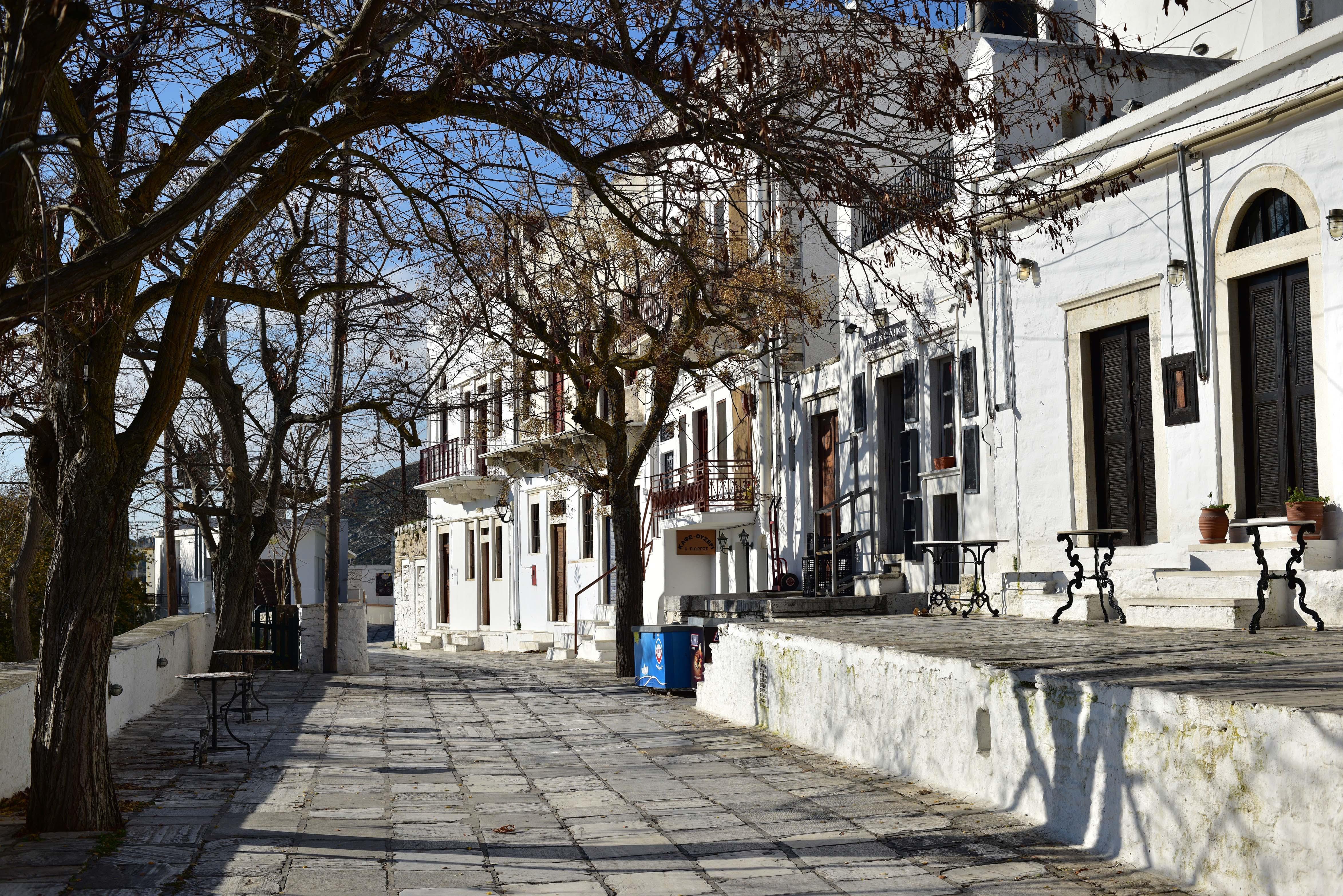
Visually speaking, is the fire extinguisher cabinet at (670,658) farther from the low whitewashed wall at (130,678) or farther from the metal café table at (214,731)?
the low whitewashed wall at (130,678)

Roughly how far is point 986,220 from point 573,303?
5.20 meters

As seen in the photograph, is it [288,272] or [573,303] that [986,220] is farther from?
[288,272]

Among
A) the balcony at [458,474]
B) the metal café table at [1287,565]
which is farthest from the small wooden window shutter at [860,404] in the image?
the balcony at [458,474]

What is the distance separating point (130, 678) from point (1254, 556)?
10950mm

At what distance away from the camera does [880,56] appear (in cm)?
771

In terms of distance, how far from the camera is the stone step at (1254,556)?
36.4 ft

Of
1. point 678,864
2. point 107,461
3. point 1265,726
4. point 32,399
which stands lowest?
point 678,864

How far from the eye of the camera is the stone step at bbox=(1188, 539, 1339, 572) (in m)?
11.1

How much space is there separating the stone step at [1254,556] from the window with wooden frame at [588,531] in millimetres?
19096

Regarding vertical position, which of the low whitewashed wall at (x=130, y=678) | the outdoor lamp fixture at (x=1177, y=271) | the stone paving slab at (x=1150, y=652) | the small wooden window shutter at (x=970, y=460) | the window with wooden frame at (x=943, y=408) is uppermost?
the outdoor lamp fixture at (x=1177, y=271)

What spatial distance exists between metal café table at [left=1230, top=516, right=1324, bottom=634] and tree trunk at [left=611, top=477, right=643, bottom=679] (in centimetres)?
1011

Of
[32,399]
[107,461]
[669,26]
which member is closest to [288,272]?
[32,399]

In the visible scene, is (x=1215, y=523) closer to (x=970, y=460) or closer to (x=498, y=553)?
(x=970, y=460)

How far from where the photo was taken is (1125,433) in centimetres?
1405
